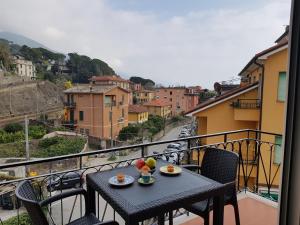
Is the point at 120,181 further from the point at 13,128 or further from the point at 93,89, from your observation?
the point at 93,89

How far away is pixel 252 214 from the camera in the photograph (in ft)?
8.65

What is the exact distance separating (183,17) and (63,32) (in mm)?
8318

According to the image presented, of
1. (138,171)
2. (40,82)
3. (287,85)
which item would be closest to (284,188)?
(287,85)

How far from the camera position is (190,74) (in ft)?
24.8

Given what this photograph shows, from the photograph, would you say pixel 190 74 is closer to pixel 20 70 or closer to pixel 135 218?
pixel 135 218

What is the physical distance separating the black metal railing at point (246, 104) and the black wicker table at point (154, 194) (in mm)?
6134

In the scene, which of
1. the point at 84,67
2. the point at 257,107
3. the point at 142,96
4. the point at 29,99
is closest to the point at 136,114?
the point at 142,96

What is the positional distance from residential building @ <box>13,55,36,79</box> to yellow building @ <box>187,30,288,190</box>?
26976 mm

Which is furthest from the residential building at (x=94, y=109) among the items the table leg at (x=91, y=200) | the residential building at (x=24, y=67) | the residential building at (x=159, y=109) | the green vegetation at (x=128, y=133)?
the table leg at (x=91, y=200)

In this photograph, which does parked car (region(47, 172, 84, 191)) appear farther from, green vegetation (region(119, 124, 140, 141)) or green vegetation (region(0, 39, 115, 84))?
green vegetation (region(0, 39, 115, 84))

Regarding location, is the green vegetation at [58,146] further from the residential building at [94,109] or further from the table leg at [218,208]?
the table leg at [218,208]

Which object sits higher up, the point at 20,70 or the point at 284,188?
the point at 20,70

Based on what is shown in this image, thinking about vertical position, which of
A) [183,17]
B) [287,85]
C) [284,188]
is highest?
[183,17]

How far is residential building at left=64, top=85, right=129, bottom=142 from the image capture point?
22016mm
